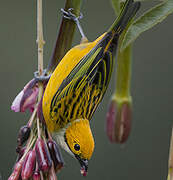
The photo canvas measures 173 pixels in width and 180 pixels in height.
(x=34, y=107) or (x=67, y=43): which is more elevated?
(x=67, y=43)

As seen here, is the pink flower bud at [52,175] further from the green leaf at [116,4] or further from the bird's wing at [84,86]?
the green leaf at [116,4]

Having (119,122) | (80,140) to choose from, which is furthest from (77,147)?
(119,122)

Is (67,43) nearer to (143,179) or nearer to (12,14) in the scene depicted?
(12,14)

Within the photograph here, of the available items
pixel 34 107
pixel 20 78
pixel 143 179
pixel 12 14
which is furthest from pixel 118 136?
pixel 143 179

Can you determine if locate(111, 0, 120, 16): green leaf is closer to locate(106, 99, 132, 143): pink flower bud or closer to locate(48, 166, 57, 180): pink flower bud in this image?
locate(106, 99, 132, 143): pink flower bud

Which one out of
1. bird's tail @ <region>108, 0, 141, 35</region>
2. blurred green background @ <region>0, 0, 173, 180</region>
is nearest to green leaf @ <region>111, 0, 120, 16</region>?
bird's tail @ <region>108, 0, 141, 35</region>

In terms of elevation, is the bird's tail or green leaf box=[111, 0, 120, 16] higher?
green leaf box=[111, 0, 120, 16]

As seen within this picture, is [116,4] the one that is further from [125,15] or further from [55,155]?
[55,155]
